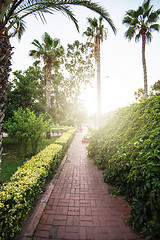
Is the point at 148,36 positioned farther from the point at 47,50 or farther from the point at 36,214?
the point at 36,214

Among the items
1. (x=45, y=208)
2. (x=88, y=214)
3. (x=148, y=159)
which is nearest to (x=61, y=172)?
(x=45, y=208)

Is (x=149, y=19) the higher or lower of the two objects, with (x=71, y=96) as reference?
higher

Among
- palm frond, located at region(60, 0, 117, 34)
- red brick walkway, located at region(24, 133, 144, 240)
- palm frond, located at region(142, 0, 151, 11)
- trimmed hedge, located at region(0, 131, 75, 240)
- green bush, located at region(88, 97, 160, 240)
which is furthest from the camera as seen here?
palm frond, located at region(142, 0, 151, 11)

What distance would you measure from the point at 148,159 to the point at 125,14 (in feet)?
49.7

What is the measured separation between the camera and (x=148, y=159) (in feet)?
9.25

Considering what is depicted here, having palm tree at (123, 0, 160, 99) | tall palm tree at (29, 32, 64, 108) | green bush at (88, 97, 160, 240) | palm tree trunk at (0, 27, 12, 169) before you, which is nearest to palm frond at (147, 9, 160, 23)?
palm tree at (123, 0, 160, 99)

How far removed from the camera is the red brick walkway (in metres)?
2.38

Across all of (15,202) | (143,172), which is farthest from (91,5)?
(15,202)

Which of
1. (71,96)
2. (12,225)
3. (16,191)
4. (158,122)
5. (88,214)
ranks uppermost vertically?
(71,96)

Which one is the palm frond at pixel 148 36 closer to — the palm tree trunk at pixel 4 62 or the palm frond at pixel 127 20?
the palm frond at pixel 127 20

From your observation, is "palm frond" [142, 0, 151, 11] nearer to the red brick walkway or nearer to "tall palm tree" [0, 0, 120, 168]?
"tall palm tree" [0, 0, 120, 168]

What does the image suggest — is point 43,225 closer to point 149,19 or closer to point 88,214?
point 88,214

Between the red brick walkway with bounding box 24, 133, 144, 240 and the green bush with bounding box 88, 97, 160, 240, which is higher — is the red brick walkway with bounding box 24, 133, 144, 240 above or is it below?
below

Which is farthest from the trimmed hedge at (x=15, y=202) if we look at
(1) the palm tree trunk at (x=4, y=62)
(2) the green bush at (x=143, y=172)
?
(2) the green bush at (x=143, y=172)
